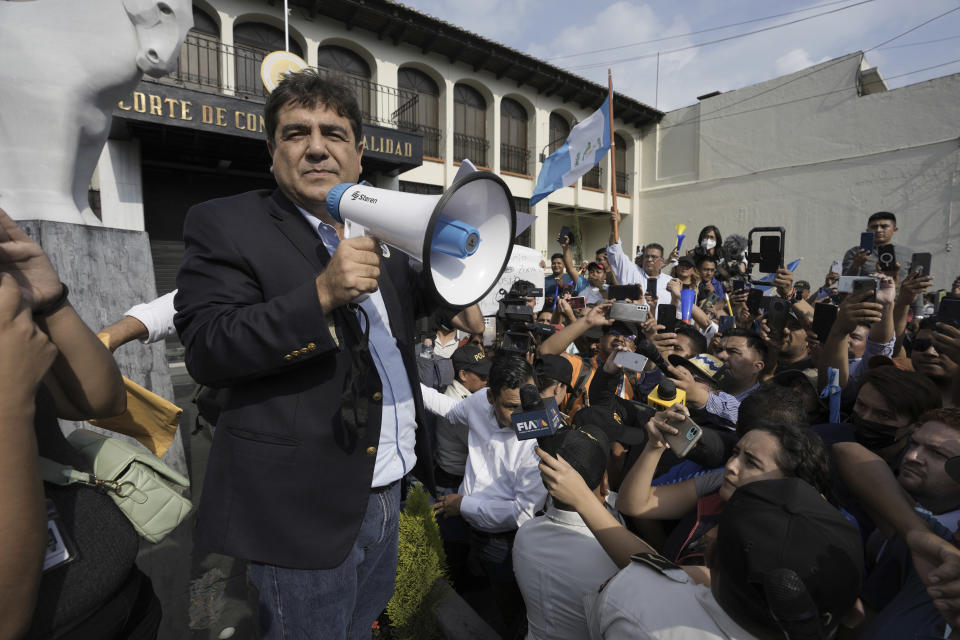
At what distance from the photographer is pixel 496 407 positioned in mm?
2758

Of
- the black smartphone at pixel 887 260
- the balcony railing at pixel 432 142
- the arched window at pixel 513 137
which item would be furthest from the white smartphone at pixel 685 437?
the arched window at pixel 513 137

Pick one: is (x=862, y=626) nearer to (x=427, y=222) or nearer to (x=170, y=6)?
(x=427, y=222)

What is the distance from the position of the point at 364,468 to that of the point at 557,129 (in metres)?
18.6

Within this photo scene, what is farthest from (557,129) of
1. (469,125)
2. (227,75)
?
(227,75)

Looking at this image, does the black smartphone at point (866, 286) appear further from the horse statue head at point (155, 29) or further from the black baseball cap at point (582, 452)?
the horse statue head at point (155, 29)

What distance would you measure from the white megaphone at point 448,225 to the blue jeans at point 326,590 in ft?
2.19

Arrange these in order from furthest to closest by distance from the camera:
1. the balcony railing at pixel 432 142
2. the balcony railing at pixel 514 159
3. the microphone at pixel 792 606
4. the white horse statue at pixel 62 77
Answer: the balcony railing at pixel 514 159 → the balcony railing at pixel 432 142 → the white horse statue at pixel 62 77 → the microphone at pixel 792 606

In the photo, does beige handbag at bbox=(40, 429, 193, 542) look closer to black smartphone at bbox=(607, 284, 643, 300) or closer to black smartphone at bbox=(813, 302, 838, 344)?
black smartphone at bbox=(607, 284, 643, 300)

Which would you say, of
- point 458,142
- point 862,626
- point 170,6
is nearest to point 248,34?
point 458,142

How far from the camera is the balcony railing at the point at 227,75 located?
1038cm

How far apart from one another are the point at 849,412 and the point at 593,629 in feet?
7.26

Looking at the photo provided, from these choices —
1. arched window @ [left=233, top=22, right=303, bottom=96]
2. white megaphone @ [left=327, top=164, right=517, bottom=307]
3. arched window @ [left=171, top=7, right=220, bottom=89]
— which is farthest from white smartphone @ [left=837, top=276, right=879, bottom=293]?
arched window @ [left=233, top=22, right=303, bottom=96]

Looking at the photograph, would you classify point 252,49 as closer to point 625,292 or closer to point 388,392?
point 625,292

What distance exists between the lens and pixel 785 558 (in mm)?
1122
